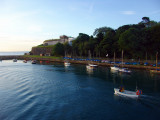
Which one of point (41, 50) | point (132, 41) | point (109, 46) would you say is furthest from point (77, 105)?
point (41, 50)

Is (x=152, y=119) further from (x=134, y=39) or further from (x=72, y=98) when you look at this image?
(x=134, y=39)

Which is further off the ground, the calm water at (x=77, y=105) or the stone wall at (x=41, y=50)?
the stone wall at (x=41, y=50)

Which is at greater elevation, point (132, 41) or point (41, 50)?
point (41, 50)

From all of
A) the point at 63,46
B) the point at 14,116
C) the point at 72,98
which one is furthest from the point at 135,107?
the point at 63,46

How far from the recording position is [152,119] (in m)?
20.2

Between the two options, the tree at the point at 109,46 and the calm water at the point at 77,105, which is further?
the tree at the point at 109,46

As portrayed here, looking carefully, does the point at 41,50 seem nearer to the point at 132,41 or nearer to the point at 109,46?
the point at 109,46

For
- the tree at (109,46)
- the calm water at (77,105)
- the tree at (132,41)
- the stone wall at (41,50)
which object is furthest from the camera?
the stone wall at (41,50)

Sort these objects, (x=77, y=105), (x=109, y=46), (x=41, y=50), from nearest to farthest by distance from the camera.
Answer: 1. (x=77, y=105)
2. (x=109, y=46)
3. (x=41, y=50)

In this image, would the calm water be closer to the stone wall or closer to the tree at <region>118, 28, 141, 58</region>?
the tree at <region>118, 28, 141, 58</region>

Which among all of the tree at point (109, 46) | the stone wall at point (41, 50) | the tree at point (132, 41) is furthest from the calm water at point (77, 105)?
the stone wall at point (41, 50)

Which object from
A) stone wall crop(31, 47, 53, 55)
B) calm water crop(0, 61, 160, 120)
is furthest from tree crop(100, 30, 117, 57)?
stone wall crop(31, 47, 53, 55)

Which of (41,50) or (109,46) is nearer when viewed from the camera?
(109,46)

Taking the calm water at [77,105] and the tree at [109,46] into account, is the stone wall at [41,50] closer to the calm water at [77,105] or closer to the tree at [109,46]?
the tree at [109,46]
